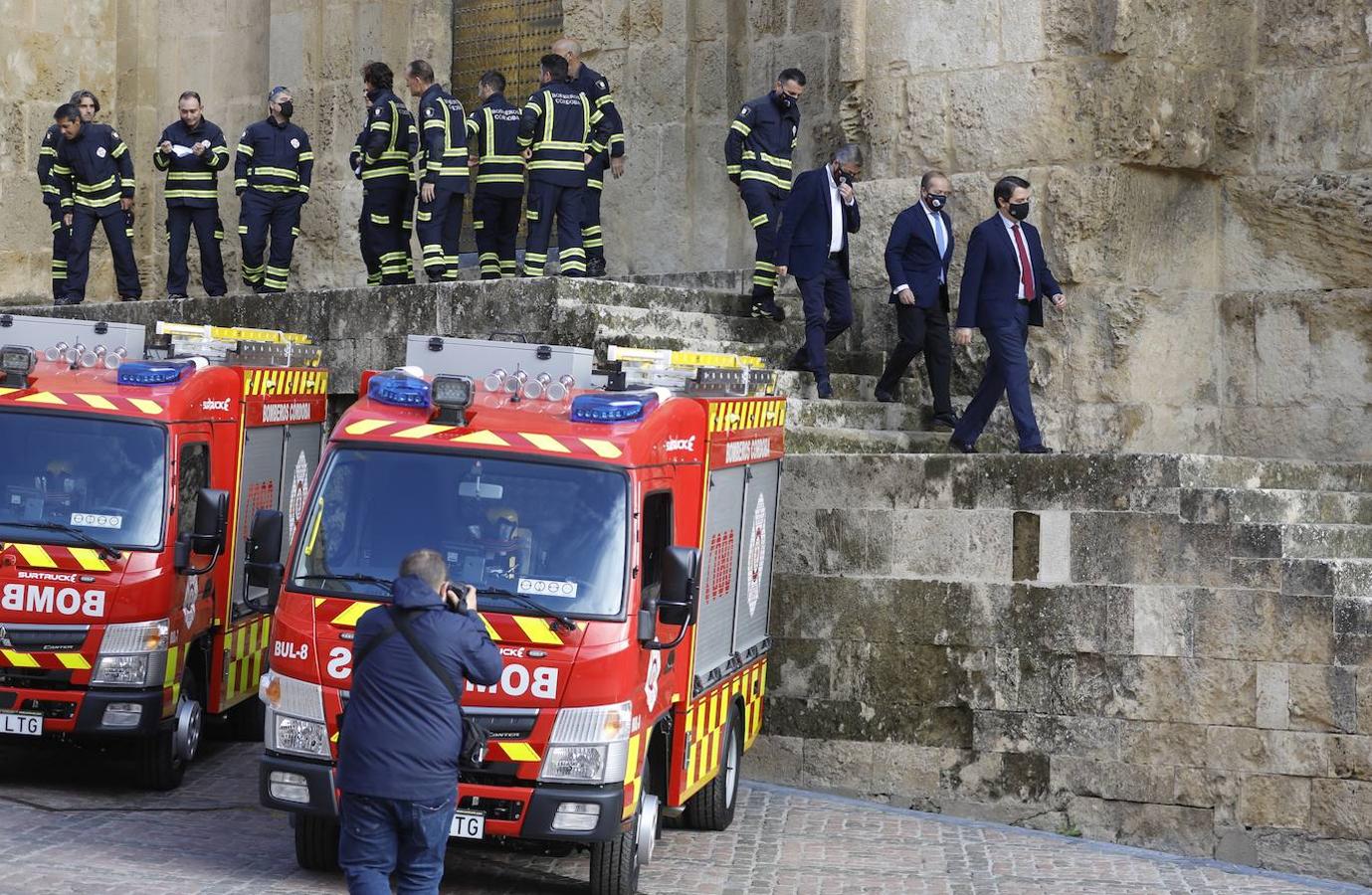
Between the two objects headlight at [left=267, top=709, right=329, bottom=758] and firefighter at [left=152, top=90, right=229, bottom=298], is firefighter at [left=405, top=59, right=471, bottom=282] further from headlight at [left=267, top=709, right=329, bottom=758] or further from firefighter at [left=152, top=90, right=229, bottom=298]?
headlight at [left=267, top=709, right=329, bottom=758]

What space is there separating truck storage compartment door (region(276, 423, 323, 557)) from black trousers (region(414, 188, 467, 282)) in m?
3.13

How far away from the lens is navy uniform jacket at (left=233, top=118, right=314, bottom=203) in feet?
56.1

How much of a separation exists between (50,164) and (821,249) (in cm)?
817

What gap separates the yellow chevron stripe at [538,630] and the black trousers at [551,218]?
7152 mm

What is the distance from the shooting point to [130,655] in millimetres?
9867

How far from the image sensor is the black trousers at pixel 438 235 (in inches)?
606

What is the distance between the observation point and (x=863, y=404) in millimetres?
13383

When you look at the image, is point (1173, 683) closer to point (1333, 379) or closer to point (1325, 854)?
point (1325, 854)

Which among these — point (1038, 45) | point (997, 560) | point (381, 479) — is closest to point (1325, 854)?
point (997, 560)

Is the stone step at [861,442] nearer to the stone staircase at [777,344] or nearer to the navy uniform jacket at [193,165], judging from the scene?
the stone staircase at [777,344]

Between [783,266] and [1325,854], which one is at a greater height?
[783,266]

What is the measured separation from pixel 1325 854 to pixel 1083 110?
570cm

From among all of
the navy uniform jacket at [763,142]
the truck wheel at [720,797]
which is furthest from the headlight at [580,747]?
the navy uniform jacket at [763,142]

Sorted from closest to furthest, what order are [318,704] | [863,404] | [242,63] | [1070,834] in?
[318,704], [1070,834], [863,404], [242,63]
